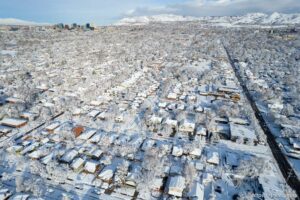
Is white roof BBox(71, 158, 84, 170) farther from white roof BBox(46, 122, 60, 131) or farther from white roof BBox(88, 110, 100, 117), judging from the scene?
white roof BBox(88, 110, 100, 117)

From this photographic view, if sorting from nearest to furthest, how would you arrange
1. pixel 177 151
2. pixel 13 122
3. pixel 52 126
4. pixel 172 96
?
pixel 177 151, pixel 52 126, pixel 13 122, pixel 172 96

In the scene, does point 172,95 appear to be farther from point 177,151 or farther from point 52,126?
point 52,126

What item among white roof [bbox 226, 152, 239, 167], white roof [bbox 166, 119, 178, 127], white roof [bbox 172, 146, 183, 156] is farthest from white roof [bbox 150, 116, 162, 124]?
white roof [bbox 226, 152, 239, 167]

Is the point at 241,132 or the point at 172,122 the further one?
the point at 172,122

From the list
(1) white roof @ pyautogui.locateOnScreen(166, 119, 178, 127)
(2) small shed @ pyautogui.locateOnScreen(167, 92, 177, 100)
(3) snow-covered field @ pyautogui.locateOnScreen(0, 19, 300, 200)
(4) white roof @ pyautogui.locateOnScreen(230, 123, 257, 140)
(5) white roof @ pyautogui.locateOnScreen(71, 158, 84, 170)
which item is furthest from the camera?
(2) small shed @ pyautogui.locateOnScreen(167, 92, 177, 100)

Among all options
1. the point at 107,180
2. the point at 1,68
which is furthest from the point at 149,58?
the point at 107,180

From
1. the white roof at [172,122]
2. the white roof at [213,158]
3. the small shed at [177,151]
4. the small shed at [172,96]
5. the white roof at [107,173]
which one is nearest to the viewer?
the white roof at [107,173]

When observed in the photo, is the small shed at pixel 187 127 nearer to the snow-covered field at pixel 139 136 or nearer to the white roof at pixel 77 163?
the snow-covered field at pixel 139 136

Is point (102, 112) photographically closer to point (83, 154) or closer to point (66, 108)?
point (66, 108)

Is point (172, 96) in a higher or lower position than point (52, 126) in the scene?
higher

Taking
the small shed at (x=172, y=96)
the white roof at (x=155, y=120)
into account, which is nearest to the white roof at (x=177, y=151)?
the white roof at (x=155, y=120)

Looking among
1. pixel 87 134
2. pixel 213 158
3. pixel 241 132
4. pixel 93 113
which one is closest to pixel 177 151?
pixel 213 158
